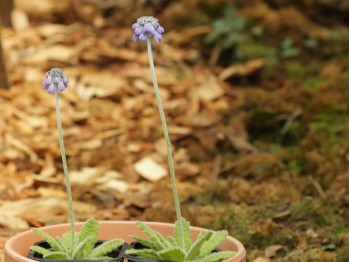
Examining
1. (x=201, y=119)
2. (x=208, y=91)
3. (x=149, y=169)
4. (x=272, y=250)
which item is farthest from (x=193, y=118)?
(x=272, y=250)

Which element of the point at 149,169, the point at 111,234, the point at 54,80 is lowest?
the point at 111,234

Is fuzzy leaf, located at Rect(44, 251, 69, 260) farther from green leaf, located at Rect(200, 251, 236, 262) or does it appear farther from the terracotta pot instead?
green leaf, located at Rect(200, 251, 236, 262)

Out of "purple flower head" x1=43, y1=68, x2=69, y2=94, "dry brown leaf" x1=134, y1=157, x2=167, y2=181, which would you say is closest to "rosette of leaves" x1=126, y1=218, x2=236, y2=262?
"purple flower head" x1=43, y1=68, x2=69, y2=94

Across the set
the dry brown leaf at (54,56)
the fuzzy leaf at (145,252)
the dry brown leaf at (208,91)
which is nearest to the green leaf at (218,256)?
the fuzzy leaf at (145,252)

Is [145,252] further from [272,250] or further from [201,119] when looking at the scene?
[201,119]

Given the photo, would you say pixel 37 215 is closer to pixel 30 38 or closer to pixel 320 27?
pixel 30 38
